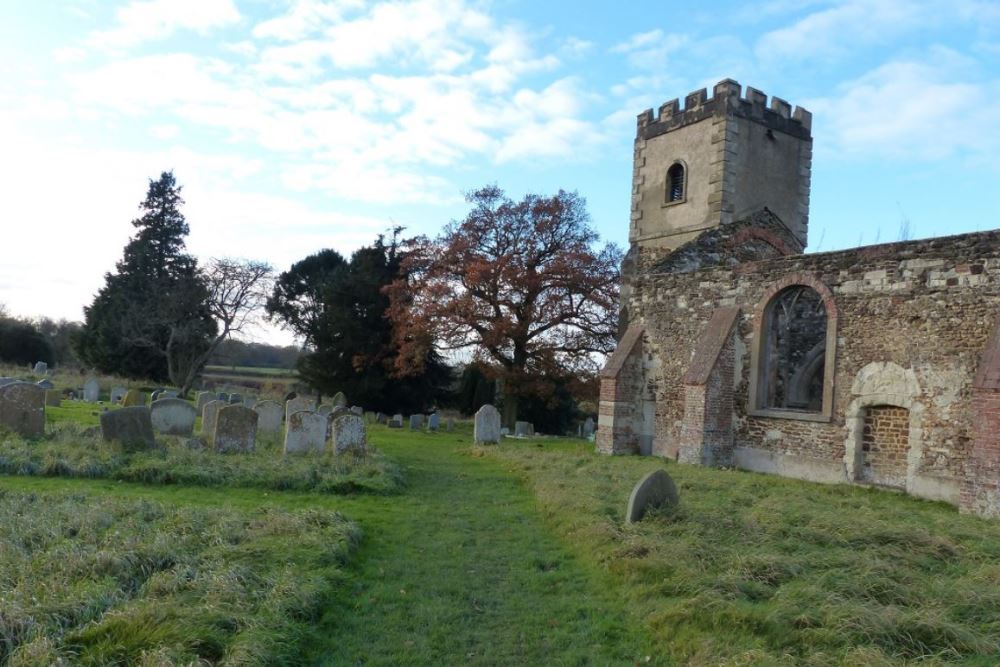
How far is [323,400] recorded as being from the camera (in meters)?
31.1

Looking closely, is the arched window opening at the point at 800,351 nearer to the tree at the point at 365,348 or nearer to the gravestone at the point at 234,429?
the gravestone at the point at 234,429

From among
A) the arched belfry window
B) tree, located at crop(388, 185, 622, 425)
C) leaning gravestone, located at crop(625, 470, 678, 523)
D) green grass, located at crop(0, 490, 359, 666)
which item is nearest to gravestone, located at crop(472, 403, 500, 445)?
tree, located at crop(388, 185, 622, 425)

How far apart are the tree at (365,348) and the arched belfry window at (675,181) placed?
12.4m

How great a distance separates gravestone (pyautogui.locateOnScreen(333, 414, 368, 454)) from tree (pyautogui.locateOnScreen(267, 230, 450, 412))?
1512cm

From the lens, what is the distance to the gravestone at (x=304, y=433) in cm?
1306

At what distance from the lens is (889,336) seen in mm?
12297

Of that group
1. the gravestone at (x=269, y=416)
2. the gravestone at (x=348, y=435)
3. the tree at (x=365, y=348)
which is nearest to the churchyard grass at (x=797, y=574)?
the gravestone at (x=348, y=435)

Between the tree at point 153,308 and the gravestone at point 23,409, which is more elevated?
the tree at point 153,308

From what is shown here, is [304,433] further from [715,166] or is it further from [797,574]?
[715,166]

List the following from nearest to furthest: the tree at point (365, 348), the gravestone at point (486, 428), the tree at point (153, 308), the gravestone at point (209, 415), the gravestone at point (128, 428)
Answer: the gravestone at point (128, 428)
the gravestone at point (209, 415)
the gravestone at point (486, 428)
the tree at point (365, 348)
the tree at point (153, 308)

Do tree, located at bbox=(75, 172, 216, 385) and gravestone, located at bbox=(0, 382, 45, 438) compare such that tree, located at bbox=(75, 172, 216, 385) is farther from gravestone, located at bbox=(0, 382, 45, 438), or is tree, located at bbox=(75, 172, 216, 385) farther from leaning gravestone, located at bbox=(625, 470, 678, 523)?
leaning gravestone, located at bbox=(625, 470, 678, 523)

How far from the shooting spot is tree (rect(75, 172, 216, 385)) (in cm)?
3691

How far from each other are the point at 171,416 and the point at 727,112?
58.0ft

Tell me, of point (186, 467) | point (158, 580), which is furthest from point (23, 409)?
point (158, 580)
